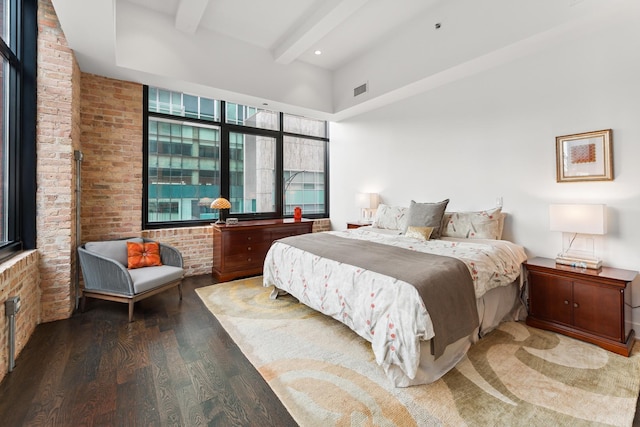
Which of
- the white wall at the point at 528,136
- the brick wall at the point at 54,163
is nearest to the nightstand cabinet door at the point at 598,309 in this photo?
the white wall at the point at 528,136

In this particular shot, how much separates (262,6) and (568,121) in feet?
12.1

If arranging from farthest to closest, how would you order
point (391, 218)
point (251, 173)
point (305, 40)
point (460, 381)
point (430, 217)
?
1. point (251, 173)
2. point (391, 218)
3. point (305, 40)
4. point (430, 217)
5. point (460, 381)

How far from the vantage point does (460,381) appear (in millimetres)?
1962

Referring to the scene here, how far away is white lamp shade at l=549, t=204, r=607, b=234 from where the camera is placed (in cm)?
252

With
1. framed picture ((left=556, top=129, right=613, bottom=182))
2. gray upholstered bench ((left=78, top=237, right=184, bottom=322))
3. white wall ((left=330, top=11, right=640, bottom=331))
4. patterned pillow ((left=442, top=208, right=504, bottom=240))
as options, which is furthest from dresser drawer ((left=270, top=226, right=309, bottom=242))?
framed picture ((left=556, top=129, right=613, bottom=182))

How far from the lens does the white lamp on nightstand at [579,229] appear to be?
8.30 feet

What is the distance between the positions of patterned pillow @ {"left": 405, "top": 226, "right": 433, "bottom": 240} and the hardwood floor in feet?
6.50

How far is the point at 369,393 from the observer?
1853 millimetres

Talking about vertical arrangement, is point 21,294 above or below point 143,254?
below

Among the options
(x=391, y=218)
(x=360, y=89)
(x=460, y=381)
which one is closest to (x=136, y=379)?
(x=460, y=381)

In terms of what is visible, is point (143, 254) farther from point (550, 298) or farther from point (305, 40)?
point (550, 298)

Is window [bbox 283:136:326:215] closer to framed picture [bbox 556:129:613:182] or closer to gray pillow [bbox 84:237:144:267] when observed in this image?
gray pillow [bbox 84:237:144:267]

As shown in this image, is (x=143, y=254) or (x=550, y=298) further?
(x=143, y=254)

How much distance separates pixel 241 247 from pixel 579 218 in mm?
4011
